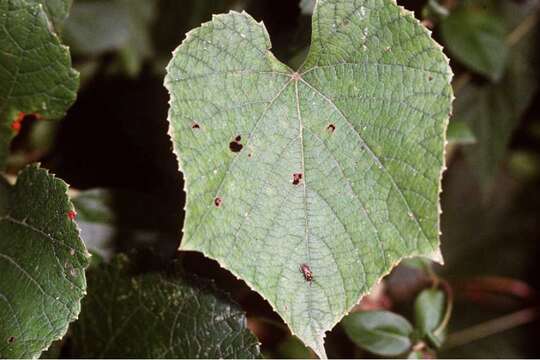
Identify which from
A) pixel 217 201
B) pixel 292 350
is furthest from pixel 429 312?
pixel 217 201

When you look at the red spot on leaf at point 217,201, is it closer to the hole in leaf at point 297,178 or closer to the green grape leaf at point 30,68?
the hole in leaf at point 297,178

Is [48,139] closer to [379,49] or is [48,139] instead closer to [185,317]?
[185,317]

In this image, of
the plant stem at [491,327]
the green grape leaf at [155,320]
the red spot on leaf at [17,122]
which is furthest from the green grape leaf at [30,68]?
the plant stem at [491,327]

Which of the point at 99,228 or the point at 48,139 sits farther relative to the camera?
the point at 48,139

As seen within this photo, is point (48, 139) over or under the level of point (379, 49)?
under

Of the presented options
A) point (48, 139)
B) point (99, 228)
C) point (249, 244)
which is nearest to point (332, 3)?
point (249, 244)

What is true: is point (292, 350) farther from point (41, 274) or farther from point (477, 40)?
point (477, 40)
